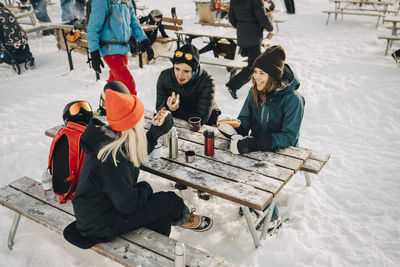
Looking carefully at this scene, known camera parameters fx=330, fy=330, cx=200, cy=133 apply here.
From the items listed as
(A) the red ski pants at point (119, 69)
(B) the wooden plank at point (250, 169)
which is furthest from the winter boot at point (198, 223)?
(A) the red ski pants at point (119, 69)

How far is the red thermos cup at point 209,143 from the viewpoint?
9.50ft

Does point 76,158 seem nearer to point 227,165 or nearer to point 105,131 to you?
point 105,131

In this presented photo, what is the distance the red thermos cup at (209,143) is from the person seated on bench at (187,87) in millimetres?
972

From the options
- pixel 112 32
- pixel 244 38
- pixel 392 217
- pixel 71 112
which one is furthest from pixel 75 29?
pixel 392 217

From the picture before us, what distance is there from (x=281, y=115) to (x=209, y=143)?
0.79 metres

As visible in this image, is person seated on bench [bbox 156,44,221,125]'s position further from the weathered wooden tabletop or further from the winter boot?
the winter boot

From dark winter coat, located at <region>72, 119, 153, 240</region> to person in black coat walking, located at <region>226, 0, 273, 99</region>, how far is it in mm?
4437

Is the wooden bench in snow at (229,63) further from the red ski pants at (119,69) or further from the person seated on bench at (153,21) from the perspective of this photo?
the red ski pants at (119,69)

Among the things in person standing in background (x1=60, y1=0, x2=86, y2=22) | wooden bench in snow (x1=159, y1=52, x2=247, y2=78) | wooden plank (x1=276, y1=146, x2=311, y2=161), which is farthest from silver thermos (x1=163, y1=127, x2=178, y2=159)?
person standing in background (x1=60, y1=0, x2=86, y2=22)

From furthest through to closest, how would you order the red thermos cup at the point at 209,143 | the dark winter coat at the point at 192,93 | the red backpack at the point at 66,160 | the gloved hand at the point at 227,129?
1. the dark winter coat at the point at 192,93
2. the gloved hand at the point at 227,129
3. the red thermos cup at the point at 209,143
4. the red backpack at the point at 66,160

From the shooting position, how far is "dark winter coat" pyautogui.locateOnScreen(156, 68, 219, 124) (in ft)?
12.8

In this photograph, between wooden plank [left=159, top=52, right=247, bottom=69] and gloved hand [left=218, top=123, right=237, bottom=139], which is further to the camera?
wooden plank [left=159, top=52, right=247, bottom=69]

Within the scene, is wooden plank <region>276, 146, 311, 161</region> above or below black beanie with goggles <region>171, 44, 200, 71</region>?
below

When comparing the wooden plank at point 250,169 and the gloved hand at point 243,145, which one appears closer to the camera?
the wooden plank at point 250,169
